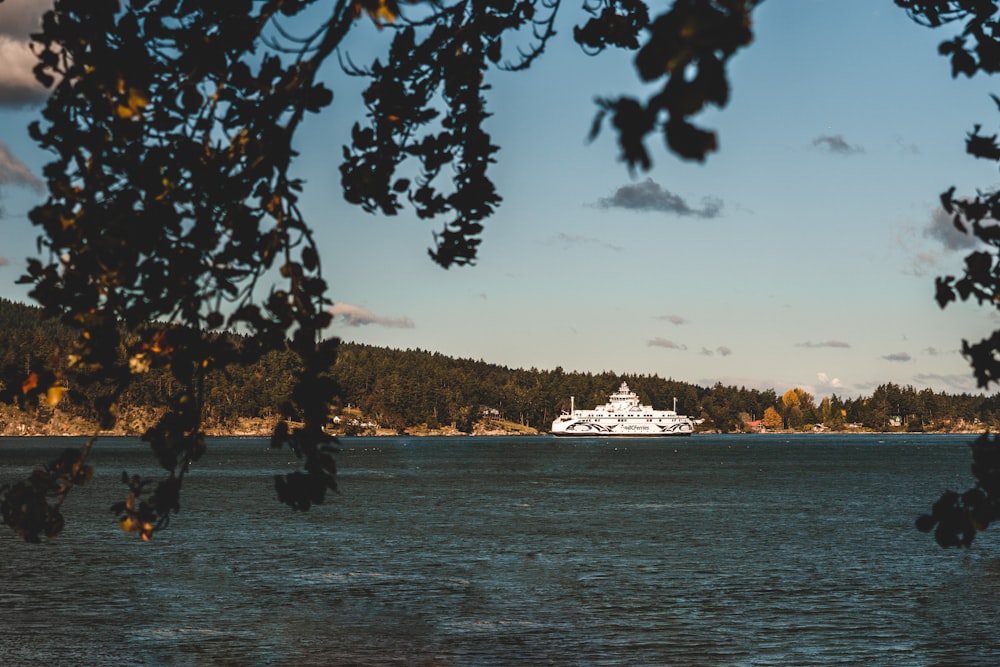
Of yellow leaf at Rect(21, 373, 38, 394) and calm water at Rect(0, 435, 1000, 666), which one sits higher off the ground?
yellow leaf at Rect(21, 373, 38, 394)

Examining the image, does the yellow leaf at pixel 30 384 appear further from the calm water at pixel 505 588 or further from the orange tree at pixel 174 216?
the calm water at pixel 505 588

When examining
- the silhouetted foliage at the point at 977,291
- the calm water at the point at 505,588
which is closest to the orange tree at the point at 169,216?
the silhouetted foliage at the point at 977,291

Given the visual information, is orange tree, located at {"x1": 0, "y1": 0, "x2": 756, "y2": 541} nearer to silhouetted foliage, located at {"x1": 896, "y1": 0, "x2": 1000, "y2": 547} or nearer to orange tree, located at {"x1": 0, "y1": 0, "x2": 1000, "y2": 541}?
orange tree, located at {"x1": 0, "y1": 0, "x2": 1000, "y2": 541}

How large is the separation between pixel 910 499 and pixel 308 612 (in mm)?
70758

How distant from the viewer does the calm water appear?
30.2m

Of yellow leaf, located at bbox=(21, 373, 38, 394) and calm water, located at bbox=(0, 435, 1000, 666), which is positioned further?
calm water, located at bbox=(0, 435, 1000, 666)

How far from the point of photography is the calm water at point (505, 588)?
30.2 metres

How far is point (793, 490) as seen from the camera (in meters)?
104

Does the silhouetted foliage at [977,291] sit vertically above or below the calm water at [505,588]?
above

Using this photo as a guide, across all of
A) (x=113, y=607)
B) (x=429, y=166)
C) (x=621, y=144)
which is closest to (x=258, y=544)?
(x=113, y=607)

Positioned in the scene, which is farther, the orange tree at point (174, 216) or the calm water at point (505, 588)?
the calm water at point (505, 588)

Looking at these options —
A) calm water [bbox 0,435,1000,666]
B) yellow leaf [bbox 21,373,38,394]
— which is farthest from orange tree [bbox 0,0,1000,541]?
calm water [bbox 0,435,1000,666]

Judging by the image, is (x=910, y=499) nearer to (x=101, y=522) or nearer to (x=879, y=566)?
(x=879, y=566)

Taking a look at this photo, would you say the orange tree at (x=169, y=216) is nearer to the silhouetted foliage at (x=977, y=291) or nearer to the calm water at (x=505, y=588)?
the silhouetted foliage at (x=977, y=291)
